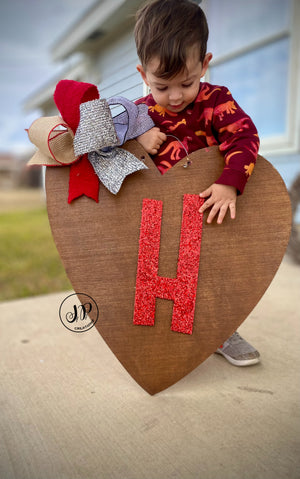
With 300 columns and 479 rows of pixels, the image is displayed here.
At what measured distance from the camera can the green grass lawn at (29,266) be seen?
241cm

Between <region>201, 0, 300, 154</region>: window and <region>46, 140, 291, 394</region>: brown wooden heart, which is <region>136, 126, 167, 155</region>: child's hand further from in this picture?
<region>201, 0, 300, 154</region>: window

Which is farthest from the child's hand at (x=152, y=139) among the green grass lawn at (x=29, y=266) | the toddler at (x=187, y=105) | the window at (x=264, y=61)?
the window at (x=264, y=61)

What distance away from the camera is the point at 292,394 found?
3.31 ft

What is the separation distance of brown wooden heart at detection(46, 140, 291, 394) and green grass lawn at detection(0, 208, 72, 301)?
141 centimetres

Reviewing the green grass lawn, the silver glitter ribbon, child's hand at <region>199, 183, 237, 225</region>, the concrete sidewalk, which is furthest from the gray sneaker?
the green grass lawn

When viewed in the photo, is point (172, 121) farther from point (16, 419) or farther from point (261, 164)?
point (16, 419)

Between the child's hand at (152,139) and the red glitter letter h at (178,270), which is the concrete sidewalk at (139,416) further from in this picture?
the child's hand at (152,139)

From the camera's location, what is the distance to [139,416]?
93 cm

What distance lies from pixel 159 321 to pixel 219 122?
0.58 meters

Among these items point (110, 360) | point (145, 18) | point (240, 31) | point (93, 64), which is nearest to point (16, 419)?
point (110, 360)

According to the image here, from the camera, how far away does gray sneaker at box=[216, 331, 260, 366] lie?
3.83 ft

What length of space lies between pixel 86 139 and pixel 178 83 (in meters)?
0.29

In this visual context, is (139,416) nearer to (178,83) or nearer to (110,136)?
(110,136)

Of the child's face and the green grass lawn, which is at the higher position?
the child's face
